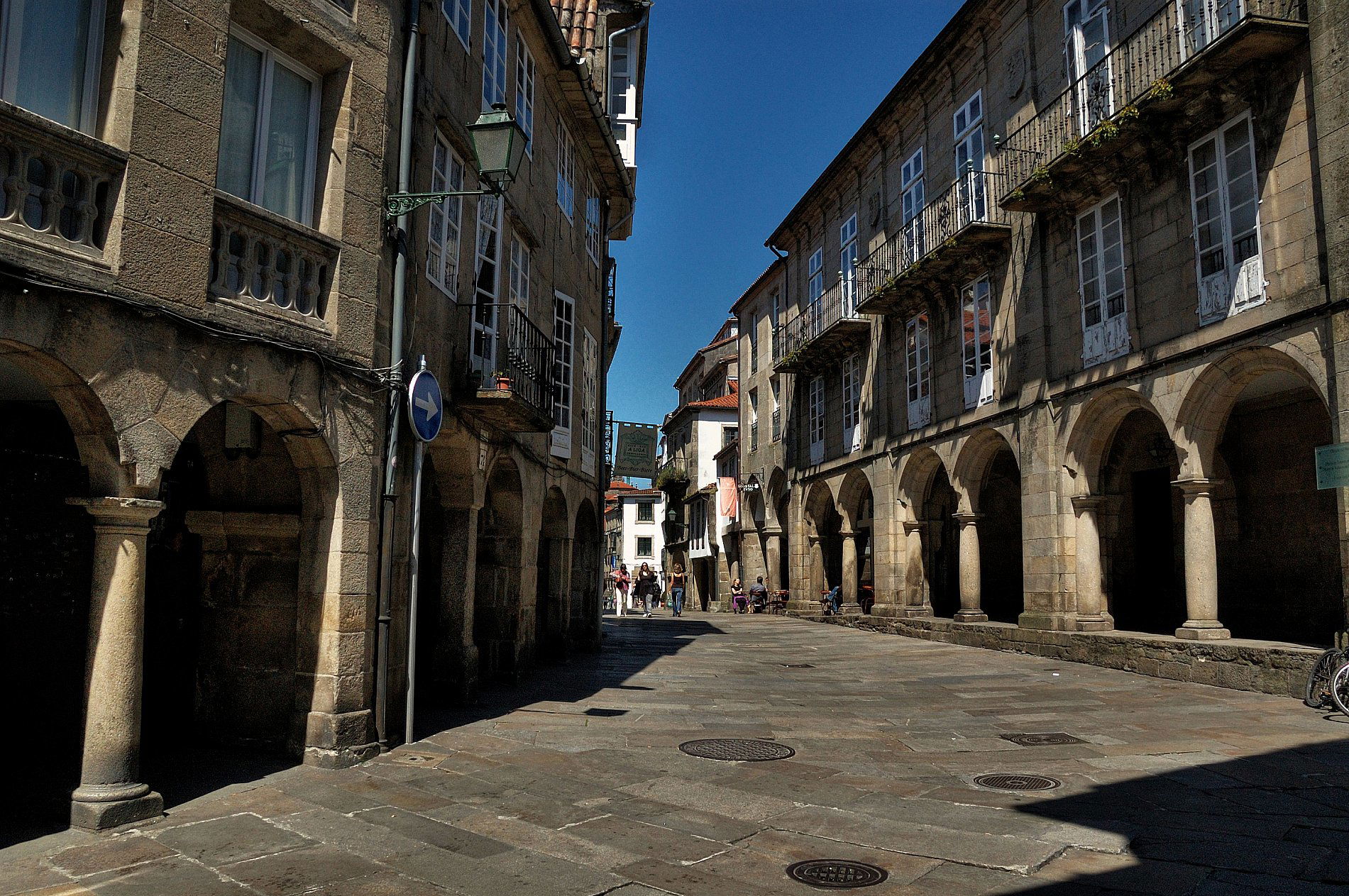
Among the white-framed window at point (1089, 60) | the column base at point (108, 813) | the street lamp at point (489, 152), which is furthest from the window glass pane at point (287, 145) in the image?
the white-framed window at point (1089, 60)

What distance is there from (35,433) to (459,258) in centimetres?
444

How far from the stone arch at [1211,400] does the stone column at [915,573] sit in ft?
33.2

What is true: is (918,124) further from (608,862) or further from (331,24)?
(608,862)

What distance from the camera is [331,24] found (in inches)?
293

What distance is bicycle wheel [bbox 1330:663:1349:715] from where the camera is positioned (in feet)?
31.4

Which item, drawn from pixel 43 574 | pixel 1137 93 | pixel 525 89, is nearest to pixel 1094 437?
pixel 1137 93

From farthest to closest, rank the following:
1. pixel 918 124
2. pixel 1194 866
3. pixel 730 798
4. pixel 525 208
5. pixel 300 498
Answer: pixel 918 124 < pixel 525 208 < pixel 300 498 < pixel 730 798 < pixel 1194 866

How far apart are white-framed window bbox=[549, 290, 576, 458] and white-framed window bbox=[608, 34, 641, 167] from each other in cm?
617

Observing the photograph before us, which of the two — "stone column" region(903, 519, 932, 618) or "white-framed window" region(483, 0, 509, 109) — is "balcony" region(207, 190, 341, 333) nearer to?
"white-framed window" region(483, 0, 509, 109)

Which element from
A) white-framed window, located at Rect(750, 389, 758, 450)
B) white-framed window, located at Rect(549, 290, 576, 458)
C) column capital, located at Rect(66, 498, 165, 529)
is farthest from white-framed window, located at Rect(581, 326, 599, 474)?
white-framed window, located at Rect(750, 389, 758, 450)

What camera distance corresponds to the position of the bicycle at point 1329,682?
961 cm

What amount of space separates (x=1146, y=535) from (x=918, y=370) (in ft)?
21.1

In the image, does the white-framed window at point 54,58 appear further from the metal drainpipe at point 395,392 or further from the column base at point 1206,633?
the column base at point 1206,633

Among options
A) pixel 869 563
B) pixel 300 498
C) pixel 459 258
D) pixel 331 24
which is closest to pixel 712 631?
pixel 869 563
